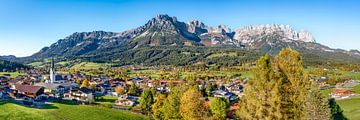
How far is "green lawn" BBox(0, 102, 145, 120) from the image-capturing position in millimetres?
71438


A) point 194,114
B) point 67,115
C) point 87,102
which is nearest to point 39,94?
point 87,102

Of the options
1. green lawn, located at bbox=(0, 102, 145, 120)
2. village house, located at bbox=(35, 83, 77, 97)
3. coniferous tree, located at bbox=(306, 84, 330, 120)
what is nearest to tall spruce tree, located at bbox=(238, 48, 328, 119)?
coniferous tree, located at bbox=(306, 84, 330, 120)

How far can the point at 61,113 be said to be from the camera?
7819 cm

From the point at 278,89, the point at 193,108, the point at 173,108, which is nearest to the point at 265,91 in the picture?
the point at 278,89

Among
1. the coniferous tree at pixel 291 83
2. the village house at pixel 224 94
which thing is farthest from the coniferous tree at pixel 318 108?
the village house at pixel 224 94

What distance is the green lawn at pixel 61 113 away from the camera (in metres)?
71.4

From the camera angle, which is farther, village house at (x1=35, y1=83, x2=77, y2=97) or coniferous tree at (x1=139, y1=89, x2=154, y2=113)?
village house at (x1=35, y1=83, x2=77, y2=97)

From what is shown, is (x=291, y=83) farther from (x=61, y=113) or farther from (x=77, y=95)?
(x=77, y=95)

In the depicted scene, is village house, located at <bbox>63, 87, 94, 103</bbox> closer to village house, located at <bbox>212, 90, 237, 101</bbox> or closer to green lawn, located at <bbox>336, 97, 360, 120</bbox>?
village house, located at <bbox>212, 90, 237, 101</bbox>

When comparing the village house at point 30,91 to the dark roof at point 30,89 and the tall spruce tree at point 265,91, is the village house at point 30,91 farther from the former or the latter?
the tall spruce tree at point 265,91

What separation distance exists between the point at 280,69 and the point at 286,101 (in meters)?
1.94

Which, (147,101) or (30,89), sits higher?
(30,89)

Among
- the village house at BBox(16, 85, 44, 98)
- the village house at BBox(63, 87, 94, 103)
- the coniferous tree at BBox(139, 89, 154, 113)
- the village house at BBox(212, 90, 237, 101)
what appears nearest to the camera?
the coniferous tree at BBox(139, 89, 154, 113)

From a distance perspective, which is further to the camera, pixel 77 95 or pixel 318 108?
pixel 77 95
